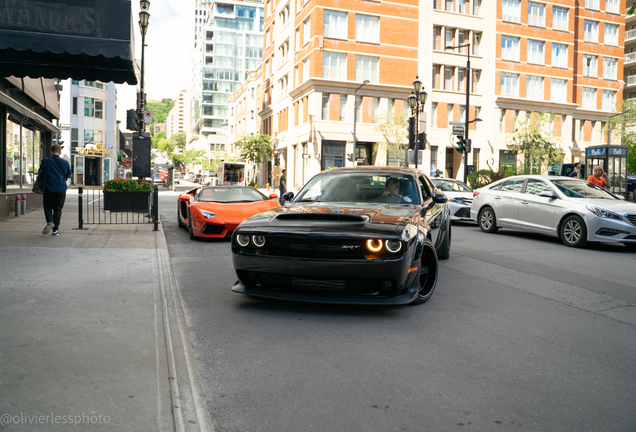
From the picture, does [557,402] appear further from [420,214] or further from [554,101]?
[554,101]

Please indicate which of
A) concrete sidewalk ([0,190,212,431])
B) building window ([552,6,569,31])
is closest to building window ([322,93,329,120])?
building window ([552,6,569,31])

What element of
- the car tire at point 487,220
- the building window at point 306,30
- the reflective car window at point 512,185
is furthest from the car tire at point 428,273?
the building window at point 306,30

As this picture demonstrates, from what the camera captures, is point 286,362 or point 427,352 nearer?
point 286,362

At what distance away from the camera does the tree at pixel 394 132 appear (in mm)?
44062

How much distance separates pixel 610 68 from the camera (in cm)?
5541

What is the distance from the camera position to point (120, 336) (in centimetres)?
427

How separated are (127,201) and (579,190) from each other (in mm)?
11294

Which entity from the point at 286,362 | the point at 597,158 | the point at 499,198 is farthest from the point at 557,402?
the point at 597,158

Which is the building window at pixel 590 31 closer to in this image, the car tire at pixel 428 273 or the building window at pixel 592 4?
the building window at pixel 592 4

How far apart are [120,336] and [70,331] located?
1.45 feet

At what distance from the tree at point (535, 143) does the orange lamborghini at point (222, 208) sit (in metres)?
40.7

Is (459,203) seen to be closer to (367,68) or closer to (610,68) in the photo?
(367,68)

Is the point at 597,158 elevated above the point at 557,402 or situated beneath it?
elevated above

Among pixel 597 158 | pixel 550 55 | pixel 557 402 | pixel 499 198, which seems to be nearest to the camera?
pixel 557 402
